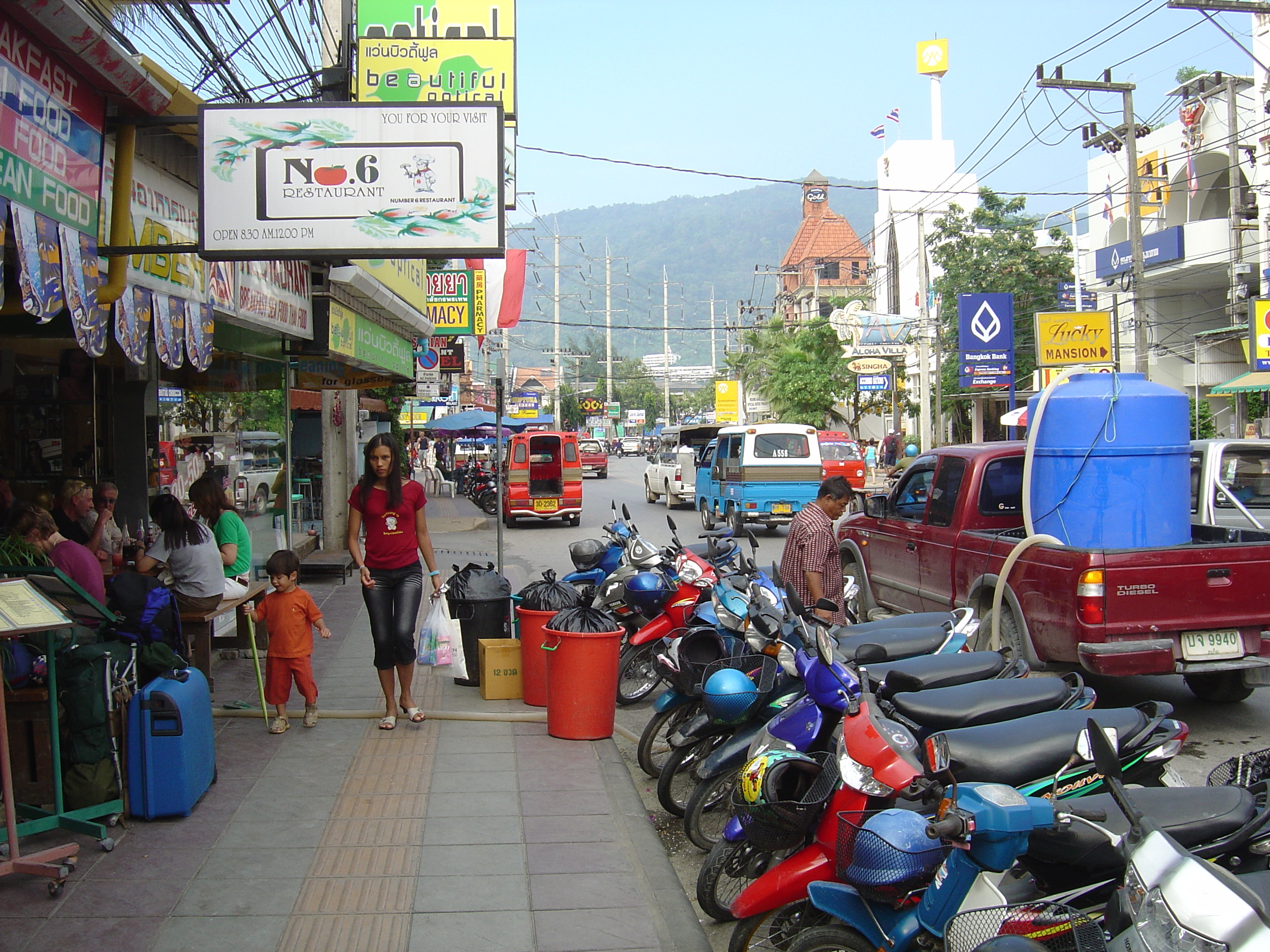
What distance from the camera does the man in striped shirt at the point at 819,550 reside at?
671 cm

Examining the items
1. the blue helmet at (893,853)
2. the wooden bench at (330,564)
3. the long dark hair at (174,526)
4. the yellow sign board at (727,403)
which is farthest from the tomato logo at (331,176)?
the yellow sign board at (727,403)

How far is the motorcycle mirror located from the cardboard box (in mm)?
4921

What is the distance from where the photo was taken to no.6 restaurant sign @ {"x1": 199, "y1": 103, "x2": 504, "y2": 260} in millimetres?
5828

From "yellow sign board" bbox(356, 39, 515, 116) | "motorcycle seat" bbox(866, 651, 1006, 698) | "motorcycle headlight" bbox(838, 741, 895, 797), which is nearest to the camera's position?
"motorcycle headlight" bbox(838, 741, 895, 797)

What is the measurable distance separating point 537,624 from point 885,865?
15.1 ft

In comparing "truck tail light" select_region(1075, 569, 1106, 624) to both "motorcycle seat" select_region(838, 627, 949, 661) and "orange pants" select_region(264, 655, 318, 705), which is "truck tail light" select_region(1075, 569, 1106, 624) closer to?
"motorcycle seat" select_region(838, 627, 949, 661)

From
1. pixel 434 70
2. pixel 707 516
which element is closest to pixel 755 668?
pixel 434 70

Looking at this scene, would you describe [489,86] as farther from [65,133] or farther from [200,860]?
[200,860]

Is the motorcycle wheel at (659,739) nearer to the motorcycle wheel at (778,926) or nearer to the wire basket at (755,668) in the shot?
the wire basket at (755,668)

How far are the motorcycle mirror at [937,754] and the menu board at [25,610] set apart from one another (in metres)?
3.53

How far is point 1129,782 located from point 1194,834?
1.05m

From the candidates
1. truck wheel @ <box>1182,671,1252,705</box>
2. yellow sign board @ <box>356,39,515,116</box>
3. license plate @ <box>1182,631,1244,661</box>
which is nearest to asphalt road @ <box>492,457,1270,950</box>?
truck wheel @ <box>1182,671,1252,705</box>

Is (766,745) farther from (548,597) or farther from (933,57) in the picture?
(933,57)

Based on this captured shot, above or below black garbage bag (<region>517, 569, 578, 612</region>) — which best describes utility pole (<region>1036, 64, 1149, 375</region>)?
above
